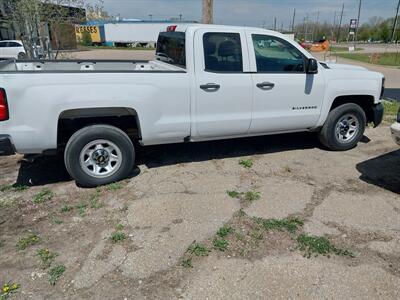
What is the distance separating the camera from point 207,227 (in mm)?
3365

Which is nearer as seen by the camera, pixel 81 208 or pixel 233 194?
pixel 81 208

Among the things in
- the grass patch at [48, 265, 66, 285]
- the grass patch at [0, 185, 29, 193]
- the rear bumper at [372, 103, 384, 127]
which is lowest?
the grass patch at [0, 185, 29, 193]

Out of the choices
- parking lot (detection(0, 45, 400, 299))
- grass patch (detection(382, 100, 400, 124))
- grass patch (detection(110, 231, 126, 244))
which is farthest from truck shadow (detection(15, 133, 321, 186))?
grass patch (detection(382, 100, 400, 124))

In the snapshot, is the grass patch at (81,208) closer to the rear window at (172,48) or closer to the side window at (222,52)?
the rear window at (172,48)

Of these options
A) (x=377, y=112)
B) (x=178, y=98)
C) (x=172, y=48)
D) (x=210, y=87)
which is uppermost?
(x=172, y=48)

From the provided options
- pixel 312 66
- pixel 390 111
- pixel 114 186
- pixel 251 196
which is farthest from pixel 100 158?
pixel 390 111

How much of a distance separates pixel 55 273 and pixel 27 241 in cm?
62

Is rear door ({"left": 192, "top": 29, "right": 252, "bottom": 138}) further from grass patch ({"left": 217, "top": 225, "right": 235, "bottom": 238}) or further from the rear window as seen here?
grass patch ({"left": 217, "top": 225, "right": 235, "bottom": 238})

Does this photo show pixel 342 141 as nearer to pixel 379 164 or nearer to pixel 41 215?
pixel 379 164

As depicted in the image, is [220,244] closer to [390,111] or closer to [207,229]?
[207,229]

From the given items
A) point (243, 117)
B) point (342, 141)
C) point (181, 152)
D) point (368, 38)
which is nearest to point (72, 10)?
point (181, 152)

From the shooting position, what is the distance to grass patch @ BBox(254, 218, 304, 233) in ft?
11.0

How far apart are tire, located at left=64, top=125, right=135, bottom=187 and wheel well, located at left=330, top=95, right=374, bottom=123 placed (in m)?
3.36

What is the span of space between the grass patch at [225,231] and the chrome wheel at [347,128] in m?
2.98
